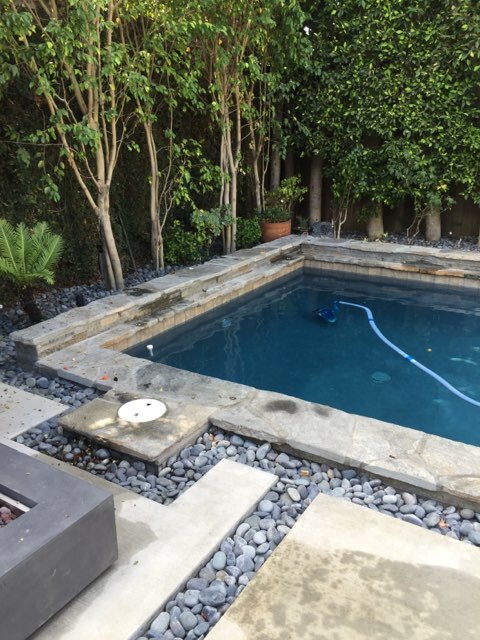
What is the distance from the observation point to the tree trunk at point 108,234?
4992 millimetres

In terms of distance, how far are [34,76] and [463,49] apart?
5060 millimetres

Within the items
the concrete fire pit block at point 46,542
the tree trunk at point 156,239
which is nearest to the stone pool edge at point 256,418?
the concrete fire pit block at point 46,542

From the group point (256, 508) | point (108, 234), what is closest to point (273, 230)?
point (108, 234)

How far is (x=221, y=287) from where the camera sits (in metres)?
5.36

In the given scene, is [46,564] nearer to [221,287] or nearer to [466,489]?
[466,489]

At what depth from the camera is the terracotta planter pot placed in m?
7.18

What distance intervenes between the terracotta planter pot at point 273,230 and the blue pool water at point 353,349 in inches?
51.5

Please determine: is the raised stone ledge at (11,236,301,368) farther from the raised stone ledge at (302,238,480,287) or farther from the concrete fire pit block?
the concrete fire pit block

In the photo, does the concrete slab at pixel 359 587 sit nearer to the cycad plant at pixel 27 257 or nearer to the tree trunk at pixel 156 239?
the cycad plant at pixel 27 257

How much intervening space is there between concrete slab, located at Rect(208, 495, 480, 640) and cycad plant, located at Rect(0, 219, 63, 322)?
8.99ft

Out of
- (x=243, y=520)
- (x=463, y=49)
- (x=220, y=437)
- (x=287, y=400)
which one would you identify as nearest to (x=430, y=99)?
(x=463, y=49)

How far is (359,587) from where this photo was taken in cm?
176

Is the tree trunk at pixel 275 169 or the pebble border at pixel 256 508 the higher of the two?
the tree trunk at pixel 275 169

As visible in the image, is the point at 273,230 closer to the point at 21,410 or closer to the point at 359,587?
the point at 21,410
